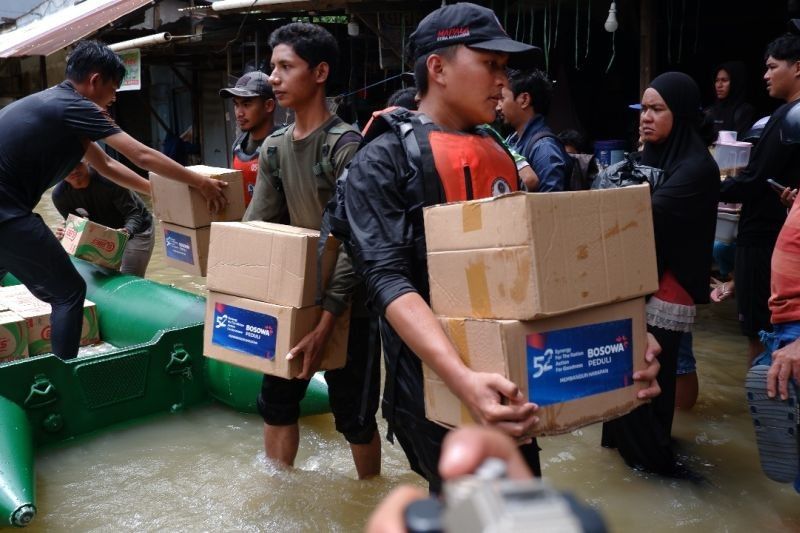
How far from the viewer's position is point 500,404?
5.21 feet

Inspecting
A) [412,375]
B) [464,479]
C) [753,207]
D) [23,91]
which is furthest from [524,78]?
[23,91]

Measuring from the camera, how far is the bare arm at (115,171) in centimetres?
441

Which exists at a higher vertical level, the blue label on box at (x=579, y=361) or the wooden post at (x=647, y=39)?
→ the wooden post at (x=647, y=39)

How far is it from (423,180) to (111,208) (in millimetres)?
4322

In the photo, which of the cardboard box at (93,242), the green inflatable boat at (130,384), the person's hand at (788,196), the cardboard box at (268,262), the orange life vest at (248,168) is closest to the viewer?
the cardboard box at (268,262)

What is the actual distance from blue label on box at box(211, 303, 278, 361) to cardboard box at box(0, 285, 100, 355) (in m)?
1.92

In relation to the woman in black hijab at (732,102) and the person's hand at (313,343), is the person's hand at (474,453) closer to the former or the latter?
the person's hand at (313,343)

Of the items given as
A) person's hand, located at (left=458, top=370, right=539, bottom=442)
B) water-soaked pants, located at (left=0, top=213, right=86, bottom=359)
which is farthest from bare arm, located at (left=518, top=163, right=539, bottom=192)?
water-soaked pants, located at (left=0, top=213, right=86, bottom=359)

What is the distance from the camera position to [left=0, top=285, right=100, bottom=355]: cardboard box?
4.44 metres

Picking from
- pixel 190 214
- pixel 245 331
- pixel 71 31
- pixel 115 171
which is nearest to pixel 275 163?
pixel 245 331

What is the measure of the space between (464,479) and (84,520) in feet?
9.76

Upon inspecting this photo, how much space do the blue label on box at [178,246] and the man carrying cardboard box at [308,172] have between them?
76 cm

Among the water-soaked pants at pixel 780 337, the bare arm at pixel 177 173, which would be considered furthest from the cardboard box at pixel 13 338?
the water-soaked pants at pixel 780 337

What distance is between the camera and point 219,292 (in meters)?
2.79
